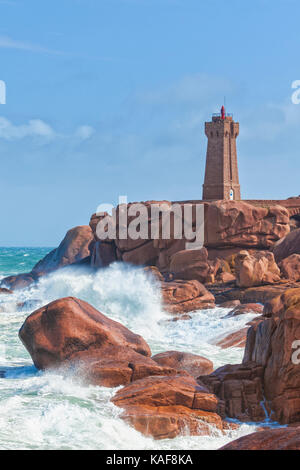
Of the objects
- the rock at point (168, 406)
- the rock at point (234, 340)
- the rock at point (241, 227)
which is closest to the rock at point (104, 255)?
the rock at point (241, 227)

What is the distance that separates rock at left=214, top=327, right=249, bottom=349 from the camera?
15.3m

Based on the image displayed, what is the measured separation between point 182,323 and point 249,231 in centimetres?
1058

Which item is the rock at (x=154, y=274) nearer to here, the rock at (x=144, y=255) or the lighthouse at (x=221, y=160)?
the rock at (x=144, y=255)

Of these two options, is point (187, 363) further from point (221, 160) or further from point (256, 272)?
point (221, 160)

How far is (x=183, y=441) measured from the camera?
8164mm

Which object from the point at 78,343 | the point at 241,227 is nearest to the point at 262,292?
the point at 241,227

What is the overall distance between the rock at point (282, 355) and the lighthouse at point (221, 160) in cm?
3256

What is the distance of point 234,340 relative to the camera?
15.7 m

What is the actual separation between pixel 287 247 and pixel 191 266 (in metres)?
5.04

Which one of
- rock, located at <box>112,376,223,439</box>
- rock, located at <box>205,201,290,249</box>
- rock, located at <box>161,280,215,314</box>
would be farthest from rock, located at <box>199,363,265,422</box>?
rock, located at <box>205,201,290,249</box>

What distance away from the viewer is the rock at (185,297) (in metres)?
21.4

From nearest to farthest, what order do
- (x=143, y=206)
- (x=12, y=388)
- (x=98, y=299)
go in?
(x=12, y=388) < (x=98, y=299) < (x=143, y=206)

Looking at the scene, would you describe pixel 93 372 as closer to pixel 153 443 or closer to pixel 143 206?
pixel 153 443
